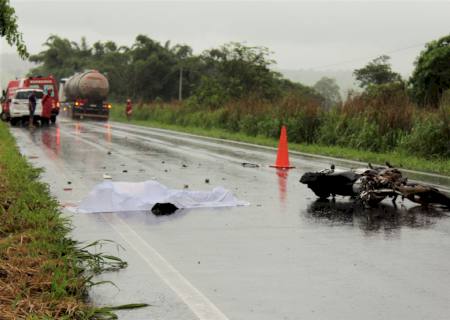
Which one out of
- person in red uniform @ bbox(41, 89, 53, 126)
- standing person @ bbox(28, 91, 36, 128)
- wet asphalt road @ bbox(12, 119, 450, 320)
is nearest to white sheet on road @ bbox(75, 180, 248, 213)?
wet asphalt road @ bbox(12, 119, 450, 320)

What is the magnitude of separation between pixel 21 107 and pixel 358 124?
20.7 meters

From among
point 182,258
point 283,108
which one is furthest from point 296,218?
point 283,108

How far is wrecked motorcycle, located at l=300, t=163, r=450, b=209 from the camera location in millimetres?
11953

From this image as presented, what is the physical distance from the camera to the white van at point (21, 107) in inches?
1570

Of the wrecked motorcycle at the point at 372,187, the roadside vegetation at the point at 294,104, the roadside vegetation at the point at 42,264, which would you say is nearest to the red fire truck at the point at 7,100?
the roadside vegetation at the point at 294,104

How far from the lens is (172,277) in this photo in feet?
22.7

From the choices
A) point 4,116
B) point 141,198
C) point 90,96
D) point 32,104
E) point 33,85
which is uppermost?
point 33,85

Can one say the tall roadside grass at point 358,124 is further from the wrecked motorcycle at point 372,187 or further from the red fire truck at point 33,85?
the red fire truck at point 33,85

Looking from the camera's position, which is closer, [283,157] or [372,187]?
[372,187]

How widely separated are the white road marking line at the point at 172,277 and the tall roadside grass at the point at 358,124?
11.2m

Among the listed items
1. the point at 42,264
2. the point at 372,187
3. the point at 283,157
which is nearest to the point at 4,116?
the point at 283,157

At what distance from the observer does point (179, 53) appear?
89.7m

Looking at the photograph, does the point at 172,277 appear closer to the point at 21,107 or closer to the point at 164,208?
the point at 164,208

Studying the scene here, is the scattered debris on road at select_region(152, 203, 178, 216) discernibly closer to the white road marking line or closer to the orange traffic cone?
the white road marking line
